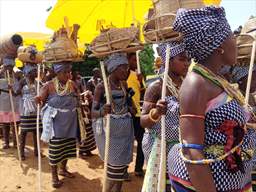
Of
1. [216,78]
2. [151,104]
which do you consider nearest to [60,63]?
[151,104]

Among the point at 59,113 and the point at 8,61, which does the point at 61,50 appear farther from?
the point at 8,61

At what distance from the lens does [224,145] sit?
2277 millimetres

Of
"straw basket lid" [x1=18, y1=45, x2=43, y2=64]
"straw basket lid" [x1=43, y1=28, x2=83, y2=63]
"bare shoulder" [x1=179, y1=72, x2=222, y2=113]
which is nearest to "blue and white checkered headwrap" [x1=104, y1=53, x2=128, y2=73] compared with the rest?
"straw basket lid" [x1=43, y1=28, x2=83, y2=63]

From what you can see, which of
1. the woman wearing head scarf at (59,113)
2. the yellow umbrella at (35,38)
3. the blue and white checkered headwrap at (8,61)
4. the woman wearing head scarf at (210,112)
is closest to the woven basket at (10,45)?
the blue and white checkered headwrap at (8,61)

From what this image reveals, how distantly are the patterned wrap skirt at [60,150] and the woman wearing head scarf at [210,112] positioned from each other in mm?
4511

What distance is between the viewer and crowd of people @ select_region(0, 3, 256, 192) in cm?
223

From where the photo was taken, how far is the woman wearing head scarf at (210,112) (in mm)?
2205

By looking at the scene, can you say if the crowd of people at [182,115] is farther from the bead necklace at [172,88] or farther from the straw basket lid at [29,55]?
the straw basket lid at [29,55]

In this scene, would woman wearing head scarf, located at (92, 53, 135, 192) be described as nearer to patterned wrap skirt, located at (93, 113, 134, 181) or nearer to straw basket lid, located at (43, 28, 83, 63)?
patterned wrap skirt, located at (93, 113, 134, 181)

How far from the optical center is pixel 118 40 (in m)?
4.55

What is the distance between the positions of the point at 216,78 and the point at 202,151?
0.44m

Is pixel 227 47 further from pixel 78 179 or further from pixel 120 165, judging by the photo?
pixel 78 179

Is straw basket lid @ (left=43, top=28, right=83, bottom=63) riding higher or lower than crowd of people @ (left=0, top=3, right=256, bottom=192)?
higher

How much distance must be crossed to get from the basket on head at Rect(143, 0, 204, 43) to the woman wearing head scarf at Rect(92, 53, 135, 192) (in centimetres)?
185
